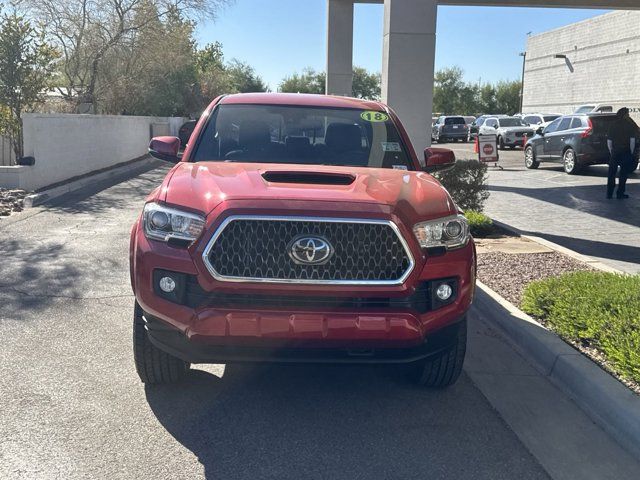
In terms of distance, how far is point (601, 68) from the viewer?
42906mm

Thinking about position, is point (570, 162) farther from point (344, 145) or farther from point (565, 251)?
point (344, 145)

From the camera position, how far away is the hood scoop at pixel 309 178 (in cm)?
443

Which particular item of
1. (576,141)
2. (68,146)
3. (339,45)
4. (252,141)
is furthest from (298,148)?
(339,45)

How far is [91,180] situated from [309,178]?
1410cm

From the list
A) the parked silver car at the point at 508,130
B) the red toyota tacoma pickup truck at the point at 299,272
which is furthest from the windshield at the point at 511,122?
the red toyota tacoma pickup truck at the point at 299,272

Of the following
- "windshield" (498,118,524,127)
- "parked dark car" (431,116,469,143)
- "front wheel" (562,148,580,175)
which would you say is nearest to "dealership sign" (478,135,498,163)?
"front wheel" (562,148,580,175)

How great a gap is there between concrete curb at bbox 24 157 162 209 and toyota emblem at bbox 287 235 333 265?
10231 mm

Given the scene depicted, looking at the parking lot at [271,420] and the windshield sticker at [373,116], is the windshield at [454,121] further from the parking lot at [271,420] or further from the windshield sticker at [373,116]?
the parking lot at [271,420]

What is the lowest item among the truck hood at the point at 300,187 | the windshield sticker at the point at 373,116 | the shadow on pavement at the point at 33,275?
the shadow on pavement at the point at 33,275

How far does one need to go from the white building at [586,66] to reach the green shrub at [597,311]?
29468 millimetres

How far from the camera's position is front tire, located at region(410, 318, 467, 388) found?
14.8 ft

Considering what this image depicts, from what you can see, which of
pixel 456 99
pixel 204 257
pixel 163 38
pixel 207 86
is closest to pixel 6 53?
pixel 163 38

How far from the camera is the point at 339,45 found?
23469mm

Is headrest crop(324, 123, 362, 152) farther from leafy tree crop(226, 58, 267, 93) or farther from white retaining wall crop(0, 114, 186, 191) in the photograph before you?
leafy tree crop(226, 58, 267, 93)
